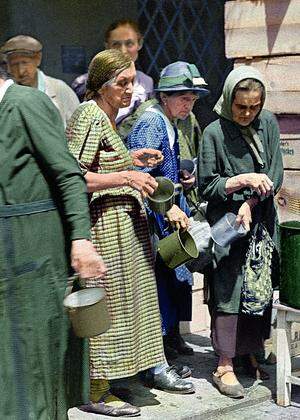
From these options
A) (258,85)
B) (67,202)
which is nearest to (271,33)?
(258,85)

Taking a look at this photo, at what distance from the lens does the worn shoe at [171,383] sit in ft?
17.0

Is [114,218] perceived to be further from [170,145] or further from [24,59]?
[24,59]

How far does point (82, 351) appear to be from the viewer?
3855 millimetres

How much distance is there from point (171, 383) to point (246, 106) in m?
1.51

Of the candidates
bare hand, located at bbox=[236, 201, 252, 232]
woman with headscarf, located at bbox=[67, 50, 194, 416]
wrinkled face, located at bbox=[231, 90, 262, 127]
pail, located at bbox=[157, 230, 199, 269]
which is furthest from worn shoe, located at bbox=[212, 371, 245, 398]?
wrinkled face, located at bbox=[231, 90, 262, 127]

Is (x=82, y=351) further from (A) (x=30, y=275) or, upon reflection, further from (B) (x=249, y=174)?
(B) (x=249, y=174)

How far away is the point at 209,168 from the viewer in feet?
16.7

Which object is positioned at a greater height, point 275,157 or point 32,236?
point 275,157

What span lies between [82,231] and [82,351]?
55 centimetres

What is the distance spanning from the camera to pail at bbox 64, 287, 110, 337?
11.7 ft

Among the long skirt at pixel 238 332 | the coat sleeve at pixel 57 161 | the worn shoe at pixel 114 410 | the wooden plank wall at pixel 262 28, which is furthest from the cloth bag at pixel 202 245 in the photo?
the coat sleeve at pixel 57 161

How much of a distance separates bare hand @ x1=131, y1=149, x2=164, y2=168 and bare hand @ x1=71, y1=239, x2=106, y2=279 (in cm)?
140

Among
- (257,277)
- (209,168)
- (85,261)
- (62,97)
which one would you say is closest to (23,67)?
(62,97)

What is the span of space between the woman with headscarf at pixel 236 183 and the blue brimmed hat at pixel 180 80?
0.93 feet
